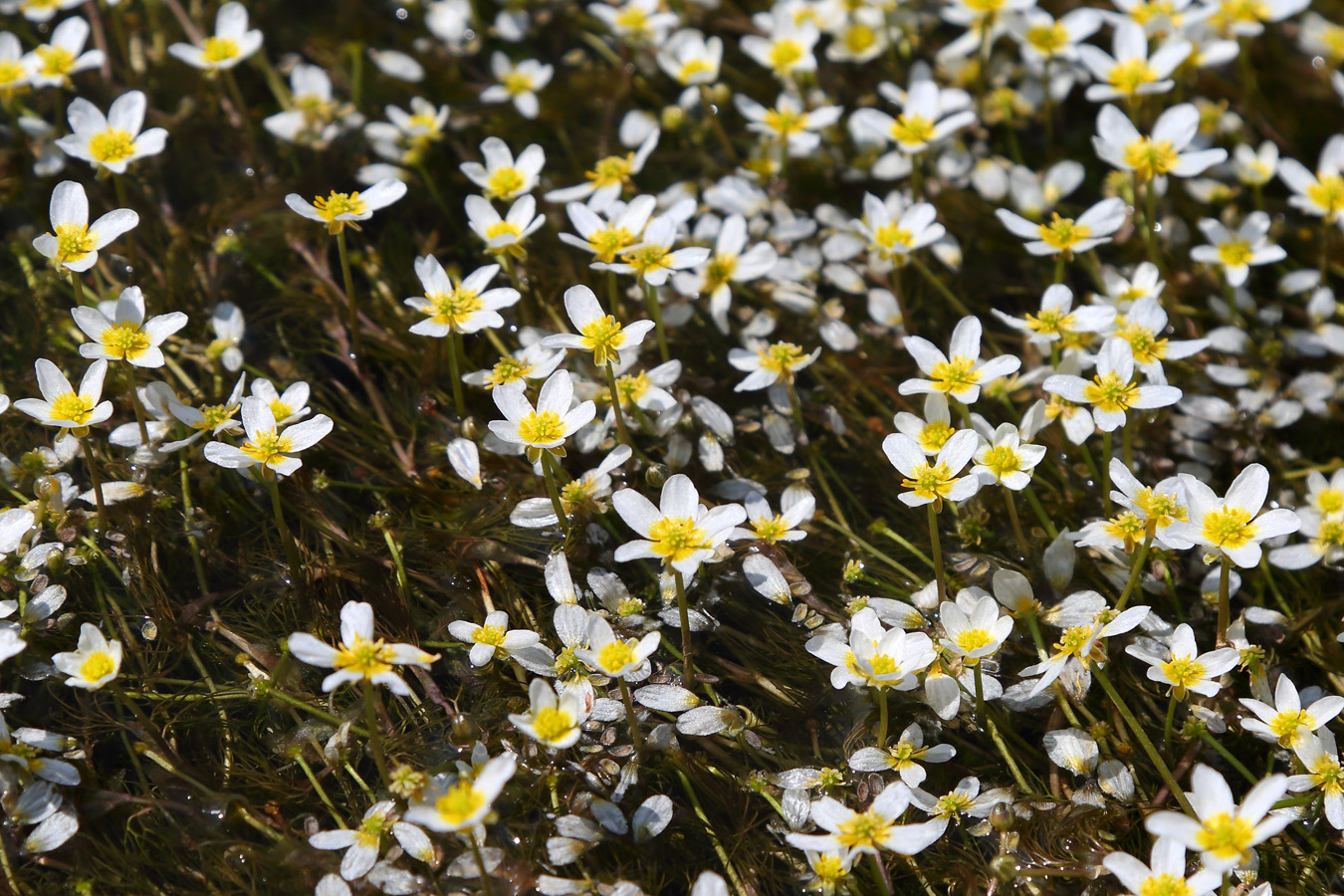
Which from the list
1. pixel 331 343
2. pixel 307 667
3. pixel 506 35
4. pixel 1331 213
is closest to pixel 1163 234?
pixel 1331 213

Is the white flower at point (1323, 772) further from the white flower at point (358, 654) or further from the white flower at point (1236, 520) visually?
the white flower at point (358, 654)

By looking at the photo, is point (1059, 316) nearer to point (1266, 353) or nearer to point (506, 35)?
point (1266, 353)

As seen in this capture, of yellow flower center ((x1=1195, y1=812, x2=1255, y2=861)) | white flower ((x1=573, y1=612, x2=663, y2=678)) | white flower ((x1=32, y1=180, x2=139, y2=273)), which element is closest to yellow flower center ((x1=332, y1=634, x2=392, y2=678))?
white flower ((x1=573, y1=612, x2=663, y2=678))

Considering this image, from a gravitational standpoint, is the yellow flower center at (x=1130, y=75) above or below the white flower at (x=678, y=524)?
above

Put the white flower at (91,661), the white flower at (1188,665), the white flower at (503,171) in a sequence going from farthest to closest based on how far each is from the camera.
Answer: the white flower at (503,171) < the white flower at (1188,665) < the white flower at (91,661)

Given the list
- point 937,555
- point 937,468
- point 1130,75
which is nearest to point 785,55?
point 1130,75

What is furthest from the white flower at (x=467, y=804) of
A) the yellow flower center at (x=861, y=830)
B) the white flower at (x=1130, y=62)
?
the white flower at (x=1130, y=62)

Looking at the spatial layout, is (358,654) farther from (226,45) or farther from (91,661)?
(226,45)

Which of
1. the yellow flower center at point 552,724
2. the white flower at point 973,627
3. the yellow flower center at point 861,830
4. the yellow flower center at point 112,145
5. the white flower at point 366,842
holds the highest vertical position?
the yellow flower center at point 112,145
